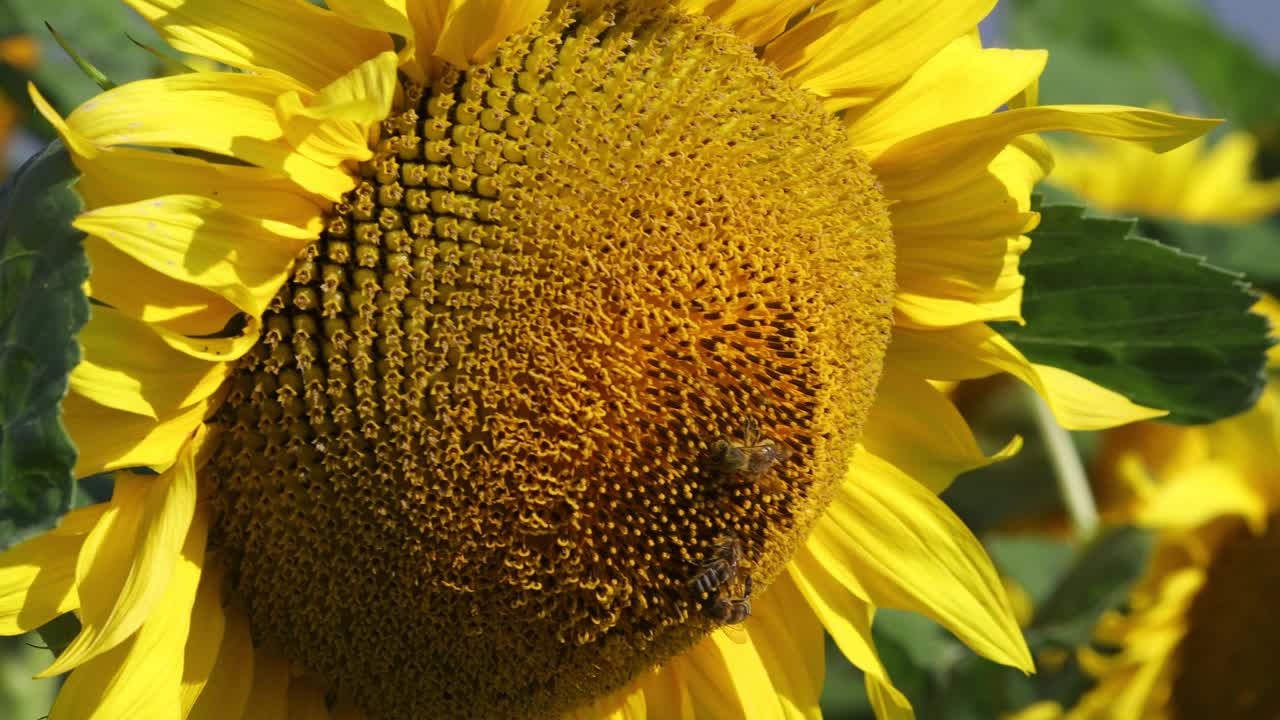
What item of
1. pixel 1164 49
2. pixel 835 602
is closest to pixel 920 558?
pixel 835 602

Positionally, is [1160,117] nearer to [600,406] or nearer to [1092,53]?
[600,406]

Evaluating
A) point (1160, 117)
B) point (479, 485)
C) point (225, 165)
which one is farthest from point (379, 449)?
point (1160, 117)

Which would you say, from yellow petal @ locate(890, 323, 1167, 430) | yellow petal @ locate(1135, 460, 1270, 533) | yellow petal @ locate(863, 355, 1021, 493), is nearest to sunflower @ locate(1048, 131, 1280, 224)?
yellow petal @ locate(1135, 460, 1270, 533)

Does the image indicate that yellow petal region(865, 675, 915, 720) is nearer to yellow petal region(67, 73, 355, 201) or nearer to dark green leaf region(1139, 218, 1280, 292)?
yellow petal region(67, 73, 355, 201)

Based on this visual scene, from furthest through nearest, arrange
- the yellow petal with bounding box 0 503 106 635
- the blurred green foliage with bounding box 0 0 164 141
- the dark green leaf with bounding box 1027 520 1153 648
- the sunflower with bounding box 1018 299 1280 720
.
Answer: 1. the sunflower with bounding box 1018 299 1280 720
2. the dark green leaf with bounding box 1027 520 1153 648
3. the blurred green foliage with bounding box 0 0 164 141
4. the yellow petal with bounding box 0 503 106 635

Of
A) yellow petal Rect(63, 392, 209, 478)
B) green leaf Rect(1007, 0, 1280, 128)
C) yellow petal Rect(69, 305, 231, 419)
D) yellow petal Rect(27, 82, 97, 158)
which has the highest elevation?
yellow petal Rect(27, 82, 97, 158)

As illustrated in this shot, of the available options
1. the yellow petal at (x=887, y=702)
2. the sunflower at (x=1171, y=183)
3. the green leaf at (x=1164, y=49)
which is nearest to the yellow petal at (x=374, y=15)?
the yellow petal at (x=887, y=702)
